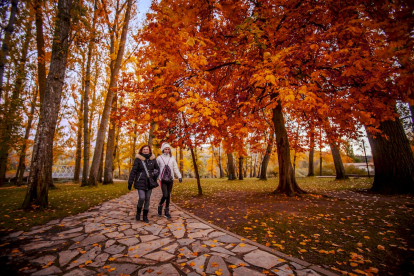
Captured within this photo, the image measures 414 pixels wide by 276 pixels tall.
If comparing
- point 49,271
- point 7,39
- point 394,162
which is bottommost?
point 49,271

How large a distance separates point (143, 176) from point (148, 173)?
15cm

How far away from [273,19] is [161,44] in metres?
3.01

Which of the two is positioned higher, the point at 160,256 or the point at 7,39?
the point at 7,39

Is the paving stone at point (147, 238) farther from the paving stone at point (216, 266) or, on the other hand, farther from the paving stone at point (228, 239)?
the paving stone at point (216, 266)

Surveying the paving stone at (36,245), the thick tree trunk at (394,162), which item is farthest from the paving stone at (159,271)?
the thick tree trunk at (394,162)

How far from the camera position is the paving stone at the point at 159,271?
2348 mm

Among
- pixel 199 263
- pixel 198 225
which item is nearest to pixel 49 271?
pixel 199 263

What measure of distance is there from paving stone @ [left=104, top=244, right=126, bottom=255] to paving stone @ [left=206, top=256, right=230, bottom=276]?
1.62 metres

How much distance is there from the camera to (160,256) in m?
2.84

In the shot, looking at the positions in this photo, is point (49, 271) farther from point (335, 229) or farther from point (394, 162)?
point (394, 162)

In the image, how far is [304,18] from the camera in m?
4.64

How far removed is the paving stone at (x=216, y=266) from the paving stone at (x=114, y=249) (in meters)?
1.62

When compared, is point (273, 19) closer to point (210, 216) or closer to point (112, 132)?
point (210, 216)

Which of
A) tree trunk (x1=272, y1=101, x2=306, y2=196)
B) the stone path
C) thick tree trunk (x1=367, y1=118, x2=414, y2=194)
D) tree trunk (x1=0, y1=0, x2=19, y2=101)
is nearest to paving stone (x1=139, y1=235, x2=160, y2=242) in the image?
the stone path
